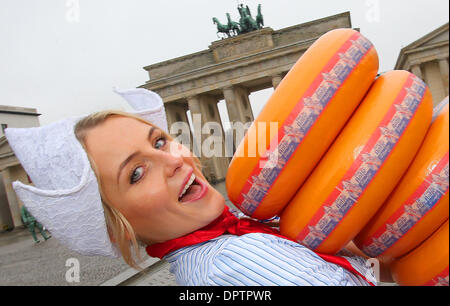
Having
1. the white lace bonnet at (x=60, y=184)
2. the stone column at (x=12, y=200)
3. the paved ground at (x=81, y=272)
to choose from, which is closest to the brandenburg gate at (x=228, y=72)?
the stone column at (x=12, y=200)

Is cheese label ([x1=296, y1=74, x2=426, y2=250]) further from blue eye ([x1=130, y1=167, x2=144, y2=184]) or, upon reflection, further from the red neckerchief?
blue eye ([x1=130, y1=167, x2=144, y2=184])

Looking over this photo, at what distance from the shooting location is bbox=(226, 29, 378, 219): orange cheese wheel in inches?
40.9

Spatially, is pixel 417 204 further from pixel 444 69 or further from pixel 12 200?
pixel 12 200

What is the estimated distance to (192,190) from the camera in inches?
57.6

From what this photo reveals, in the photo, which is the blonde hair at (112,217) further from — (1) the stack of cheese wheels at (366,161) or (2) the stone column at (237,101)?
(2) the stone column at (237,101)

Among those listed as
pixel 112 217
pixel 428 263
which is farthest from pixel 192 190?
pixel 428 263

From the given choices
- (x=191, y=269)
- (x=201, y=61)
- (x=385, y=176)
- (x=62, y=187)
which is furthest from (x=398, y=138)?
(x=201, y=61)

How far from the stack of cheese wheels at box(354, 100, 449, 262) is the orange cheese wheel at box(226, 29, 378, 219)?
0.78 feet

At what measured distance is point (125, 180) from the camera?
1297mm

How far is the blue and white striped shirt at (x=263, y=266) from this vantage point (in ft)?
3.24

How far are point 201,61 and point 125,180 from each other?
26.9 metres

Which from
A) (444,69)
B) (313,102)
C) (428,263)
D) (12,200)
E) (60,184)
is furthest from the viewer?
(12,200)

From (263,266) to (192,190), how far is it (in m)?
0.54
